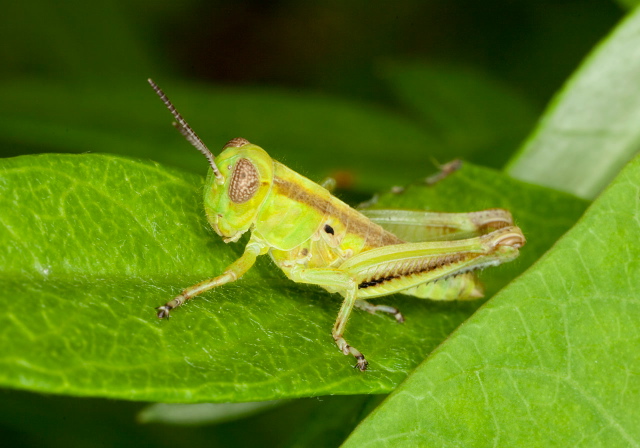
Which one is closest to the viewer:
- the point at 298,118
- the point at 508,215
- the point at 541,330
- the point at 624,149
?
the point at 541,330

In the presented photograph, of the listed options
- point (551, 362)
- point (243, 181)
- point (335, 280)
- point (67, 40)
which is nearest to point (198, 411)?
point (335, 280)

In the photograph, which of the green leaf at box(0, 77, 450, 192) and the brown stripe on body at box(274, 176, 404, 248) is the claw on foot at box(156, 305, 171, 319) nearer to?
the brown stripe on body at box(274, 176, 404, 248)

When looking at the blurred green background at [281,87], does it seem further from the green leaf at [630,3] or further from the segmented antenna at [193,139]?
the green leaf at [630,3]

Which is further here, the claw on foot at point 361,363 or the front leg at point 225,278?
the claw on foot at point 361,363

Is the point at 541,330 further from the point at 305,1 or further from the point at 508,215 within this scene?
the point at 305,1

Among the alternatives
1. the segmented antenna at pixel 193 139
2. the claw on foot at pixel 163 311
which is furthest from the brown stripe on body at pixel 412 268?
the claw on foot at pixel 163 311

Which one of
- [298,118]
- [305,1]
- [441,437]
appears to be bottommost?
[441,437]

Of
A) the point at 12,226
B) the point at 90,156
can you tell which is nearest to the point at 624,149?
the point at 90,156
